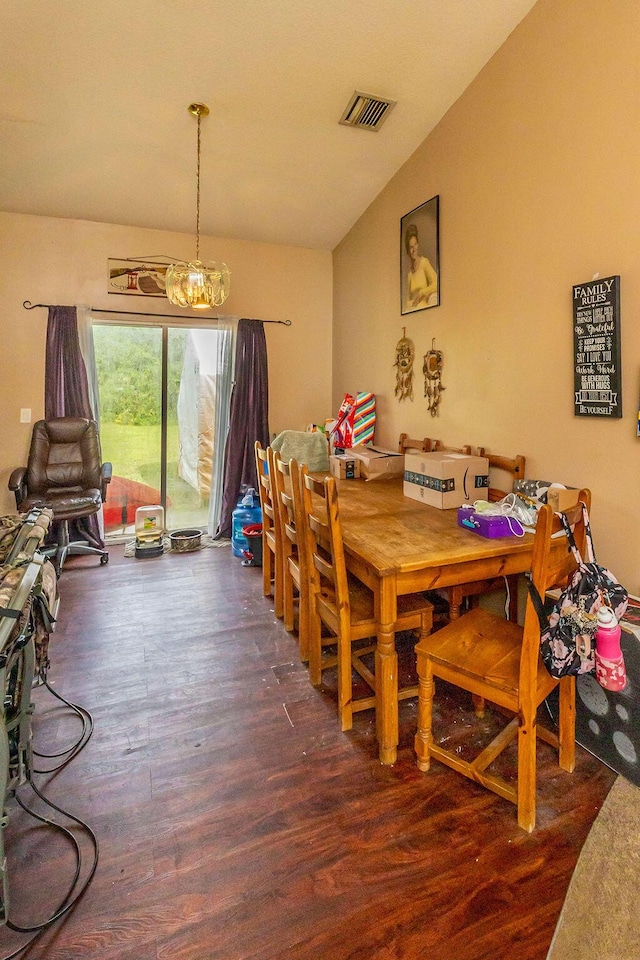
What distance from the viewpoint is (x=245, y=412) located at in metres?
4.43

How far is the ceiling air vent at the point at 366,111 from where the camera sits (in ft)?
9.28

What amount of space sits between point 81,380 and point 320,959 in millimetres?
3993

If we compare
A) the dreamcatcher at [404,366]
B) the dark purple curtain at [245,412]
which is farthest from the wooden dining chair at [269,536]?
the dark purple curtain at [245,412]

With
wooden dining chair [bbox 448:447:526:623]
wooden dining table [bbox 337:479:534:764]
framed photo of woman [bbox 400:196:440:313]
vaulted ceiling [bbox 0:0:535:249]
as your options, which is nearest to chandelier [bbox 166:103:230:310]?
vaulted ceiling [bbox 0:0:535:249]

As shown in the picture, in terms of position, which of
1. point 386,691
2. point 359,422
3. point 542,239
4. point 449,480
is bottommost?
point 386,691

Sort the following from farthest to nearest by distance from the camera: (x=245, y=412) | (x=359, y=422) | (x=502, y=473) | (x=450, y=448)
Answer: (x=245, y=412), (x=359, y=422), (x=450, y=448), (x=502, y=473)

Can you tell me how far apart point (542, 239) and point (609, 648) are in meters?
1.90

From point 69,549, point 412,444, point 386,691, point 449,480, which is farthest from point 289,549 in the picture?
point 69,549

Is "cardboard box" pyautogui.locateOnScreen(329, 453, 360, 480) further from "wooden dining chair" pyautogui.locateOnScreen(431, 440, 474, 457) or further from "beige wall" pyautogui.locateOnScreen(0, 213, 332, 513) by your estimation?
"beige wall" pyautogui.locateOnScreen(0, 213, 332, 513)

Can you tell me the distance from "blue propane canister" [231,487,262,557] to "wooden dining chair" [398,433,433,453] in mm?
1301

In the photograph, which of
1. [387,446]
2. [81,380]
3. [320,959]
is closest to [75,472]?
[81,380]

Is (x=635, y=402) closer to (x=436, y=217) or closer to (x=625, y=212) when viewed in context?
(x=625, y=212)

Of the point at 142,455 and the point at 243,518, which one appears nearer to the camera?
the point at 243,518

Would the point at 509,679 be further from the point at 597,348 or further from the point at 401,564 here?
the point at 597,348
